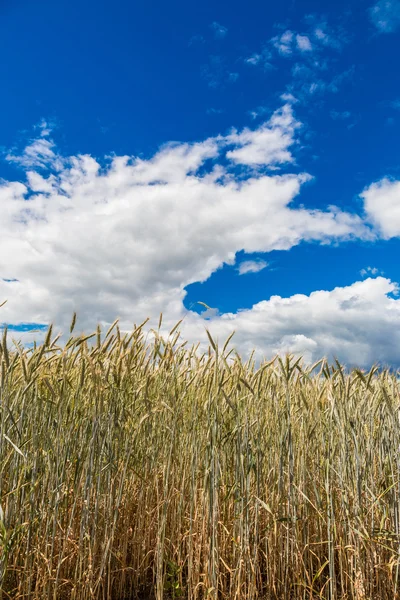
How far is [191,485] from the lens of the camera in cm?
253

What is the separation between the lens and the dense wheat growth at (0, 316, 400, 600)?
234cm

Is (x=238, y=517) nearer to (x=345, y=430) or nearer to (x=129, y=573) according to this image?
(x=345, y=430)

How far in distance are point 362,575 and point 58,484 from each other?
1573 mm

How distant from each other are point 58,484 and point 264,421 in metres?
1.39

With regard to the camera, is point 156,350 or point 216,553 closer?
point 216,553

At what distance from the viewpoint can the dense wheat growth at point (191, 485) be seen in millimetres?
2340

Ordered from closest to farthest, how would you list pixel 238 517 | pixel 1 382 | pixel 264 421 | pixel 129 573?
1. pixel 1 382
2. pixel 238 517
3. pixel 129 573
4. pixel 264 421

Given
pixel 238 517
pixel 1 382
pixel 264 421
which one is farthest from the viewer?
pixel 264 421

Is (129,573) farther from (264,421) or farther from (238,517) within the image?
(264,421)

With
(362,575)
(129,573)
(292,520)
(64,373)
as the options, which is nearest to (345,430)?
(292,520)

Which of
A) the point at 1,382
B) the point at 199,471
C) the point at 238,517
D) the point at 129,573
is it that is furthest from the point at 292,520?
the point at 1,382

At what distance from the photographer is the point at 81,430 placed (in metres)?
2.60

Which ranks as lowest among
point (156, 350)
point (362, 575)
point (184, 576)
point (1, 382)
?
point (184, 576)

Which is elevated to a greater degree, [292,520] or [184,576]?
[292,520]
